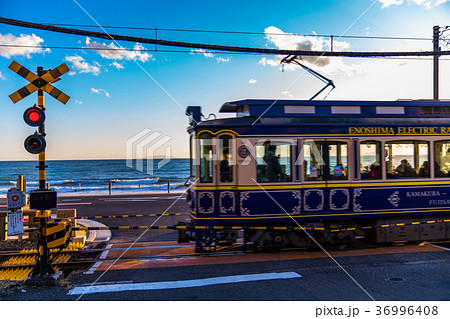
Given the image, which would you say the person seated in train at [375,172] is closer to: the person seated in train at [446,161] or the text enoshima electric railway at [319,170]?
the text enoshima electric railway at [319,170]

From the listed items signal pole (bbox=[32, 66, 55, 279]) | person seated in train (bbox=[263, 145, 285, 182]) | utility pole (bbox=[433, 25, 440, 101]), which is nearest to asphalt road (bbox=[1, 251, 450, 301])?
signal pole (bbox=[32, 66, 55, 279])

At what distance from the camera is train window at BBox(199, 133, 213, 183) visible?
916 cm

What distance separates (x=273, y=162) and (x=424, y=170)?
433 cm

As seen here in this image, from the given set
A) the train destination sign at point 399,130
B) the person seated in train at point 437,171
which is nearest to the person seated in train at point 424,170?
the person seated in train at point 437,171

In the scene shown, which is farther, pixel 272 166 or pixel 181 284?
pixel 272 166

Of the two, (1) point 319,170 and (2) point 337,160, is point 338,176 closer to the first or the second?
(2) point 337,160

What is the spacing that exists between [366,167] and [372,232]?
1.89 m

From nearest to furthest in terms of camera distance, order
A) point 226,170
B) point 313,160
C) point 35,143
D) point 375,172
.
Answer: point 35,143 < point 226,170 < point 313,160 < point 375,172

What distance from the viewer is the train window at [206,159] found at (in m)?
9.16

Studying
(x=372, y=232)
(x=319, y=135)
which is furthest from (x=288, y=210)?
(x=372, y=232)

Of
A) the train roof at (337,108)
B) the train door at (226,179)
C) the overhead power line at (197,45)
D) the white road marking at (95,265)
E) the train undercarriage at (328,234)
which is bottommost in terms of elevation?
the white road marking at (95,265)

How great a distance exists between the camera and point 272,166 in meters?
9.34

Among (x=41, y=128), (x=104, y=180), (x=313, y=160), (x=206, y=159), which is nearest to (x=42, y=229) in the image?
(x=41, y=128)

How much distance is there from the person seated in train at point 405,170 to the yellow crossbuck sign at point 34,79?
28.2 feet
